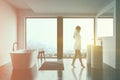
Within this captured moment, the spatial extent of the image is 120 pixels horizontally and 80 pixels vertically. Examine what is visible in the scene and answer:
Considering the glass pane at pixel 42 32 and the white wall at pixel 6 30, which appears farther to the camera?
the glass pane at pixel 42 32

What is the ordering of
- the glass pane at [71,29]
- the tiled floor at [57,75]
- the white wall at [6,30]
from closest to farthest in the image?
the tiled floor at [57,75]
the white wall at [6,30]
the glass pane at [71,29]

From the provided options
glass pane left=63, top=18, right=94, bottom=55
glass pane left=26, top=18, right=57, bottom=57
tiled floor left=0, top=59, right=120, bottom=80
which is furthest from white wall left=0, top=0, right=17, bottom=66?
glass pane left=63, top=18, right=94, bottom=55

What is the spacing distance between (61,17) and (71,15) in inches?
19.8

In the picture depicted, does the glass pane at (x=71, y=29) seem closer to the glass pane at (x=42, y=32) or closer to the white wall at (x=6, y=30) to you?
the glass pane at (x=42, y=32)

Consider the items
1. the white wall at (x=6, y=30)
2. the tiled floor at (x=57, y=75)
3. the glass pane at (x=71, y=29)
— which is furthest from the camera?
the glass pane at (x=71, y=29)

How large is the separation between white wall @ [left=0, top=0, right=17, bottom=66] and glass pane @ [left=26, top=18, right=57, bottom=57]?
1.08m

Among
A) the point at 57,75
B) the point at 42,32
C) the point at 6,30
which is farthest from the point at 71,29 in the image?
the point at 57,75

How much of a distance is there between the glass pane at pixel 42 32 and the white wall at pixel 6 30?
108cm

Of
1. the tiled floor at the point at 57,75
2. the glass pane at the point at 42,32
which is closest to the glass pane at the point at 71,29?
the glass pane at the point at 42,32

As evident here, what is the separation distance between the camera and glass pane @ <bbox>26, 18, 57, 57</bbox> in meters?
10.4

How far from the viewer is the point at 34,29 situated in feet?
34.3

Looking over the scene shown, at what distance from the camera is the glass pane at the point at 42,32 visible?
1037 centimetres

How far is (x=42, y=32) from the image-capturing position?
1050 cm

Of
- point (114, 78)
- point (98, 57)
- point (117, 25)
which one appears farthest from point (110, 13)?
point (114, 78)
